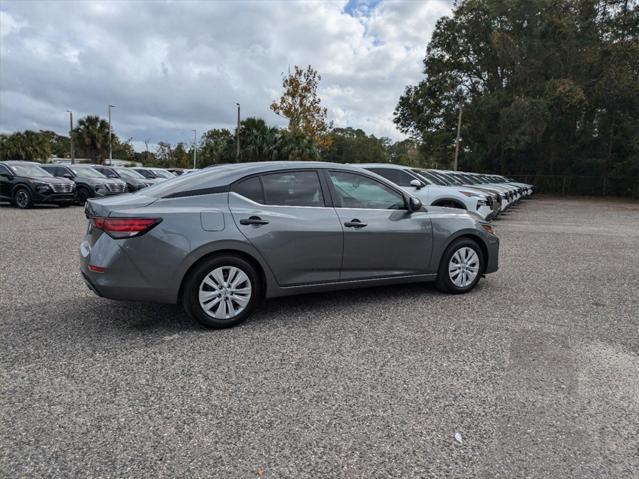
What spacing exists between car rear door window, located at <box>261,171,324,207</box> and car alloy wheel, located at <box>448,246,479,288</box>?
6.32ft

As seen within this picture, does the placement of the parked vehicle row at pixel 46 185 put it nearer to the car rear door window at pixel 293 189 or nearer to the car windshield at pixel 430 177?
the car windshield at pixel 430 177

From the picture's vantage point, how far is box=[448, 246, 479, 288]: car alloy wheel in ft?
18.7

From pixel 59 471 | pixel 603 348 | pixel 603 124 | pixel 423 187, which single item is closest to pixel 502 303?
pixel 603 348

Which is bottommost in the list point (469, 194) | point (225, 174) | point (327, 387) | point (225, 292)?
point (327, 387)

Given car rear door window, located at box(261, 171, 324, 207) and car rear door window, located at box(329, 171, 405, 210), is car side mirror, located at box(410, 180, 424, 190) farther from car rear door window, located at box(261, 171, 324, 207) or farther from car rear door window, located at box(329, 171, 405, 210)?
car rear door window, located at box(261, 171, 324, 207)

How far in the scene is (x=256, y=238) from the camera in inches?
172

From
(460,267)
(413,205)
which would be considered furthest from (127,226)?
(460,267)

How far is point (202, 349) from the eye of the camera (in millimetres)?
3906

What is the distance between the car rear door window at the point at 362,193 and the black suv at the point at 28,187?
45.3ft

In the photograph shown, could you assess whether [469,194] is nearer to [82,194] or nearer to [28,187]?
[28,187]

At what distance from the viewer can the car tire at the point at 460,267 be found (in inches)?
222

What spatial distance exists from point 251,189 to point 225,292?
1007 mm

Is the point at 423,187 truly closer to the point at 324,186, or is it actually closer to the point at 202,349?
the point at 324,186

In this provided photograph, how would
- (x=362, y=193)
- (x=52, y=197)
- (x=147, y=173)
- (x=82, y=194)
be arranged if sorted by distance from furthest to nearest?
(x=147, y=173), (x=82, y=194), (x=52, y=197), (x=362, y=193)
